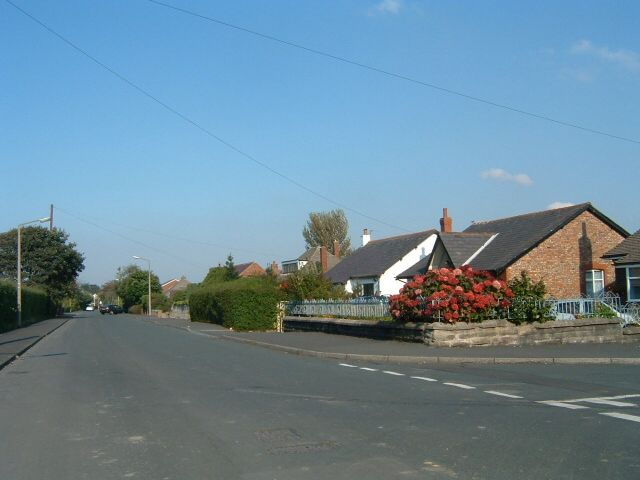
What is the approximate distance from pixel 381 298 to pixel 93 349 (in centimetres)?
1021

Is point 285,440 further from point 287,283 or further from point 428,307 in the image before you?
point 287,283

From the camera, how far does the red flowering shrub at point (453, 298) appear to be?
18.7m

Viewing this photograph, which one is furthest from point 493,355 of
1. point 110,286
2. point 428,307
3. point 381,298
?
point 110,286

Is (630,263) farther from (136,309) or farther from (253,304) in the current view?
(136,309)

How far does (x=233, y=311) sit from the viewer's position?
3412 cm

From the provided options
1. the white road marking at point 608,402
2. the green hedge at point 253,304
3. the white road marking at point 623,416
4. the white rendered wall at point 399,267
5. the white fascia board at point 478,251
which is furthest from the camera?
the white rendered wall at point 399,267

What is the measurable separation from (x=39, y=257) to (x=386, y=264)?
39.2 metres

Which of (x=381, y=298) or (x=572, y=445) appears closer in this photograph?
(x=572, y=445)

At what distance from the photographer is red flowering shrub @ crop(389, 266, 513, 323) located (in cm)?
1867

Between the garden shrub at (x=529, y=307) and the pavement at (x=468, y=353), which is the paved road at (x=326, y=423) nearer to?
the pavement at (x=468, y=353)

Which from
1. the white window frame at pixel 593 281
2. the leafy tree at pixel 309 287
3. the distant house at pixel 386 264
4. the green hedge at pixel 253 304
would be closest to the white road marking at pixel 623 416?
the leafy tree at pixel 309 287

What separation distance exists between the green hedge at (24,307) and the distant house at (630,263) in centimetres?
3046

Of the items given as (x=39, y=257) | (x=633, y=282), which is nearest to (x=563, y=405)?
(x=633, y=282)

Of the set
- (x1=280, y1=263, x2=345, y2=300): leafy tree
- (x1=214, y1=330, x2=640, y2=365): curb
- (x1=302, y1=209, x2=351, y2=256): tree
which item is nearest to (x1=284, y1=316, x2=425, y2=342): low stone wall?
(x1=280, y1=263, x2=345, y2=300): leafy tree
